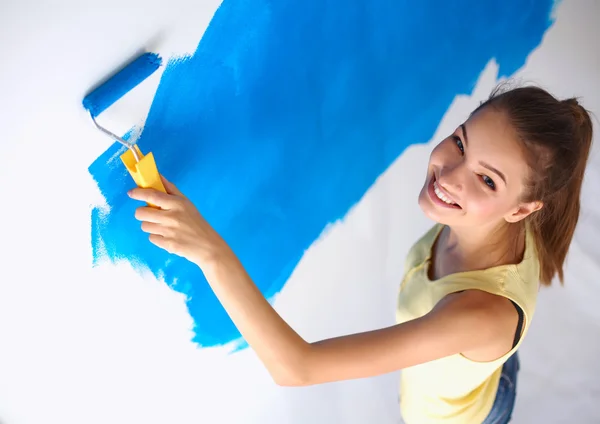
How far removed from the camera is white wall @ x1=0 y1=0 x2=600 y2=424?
0.67 metres

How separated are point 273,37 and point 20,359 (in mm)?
562

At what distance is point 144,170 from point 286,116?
34cm

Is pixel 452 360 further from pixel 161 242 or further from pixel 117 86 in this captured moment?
pixel 117 86

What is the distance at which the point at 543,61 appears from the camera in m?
1.48

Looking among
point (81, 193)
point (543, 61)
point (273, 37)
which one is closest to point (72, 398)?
point (81, 193)

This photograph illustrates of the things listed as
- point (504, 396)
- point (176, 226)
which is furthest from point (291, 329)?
point (504, 396)

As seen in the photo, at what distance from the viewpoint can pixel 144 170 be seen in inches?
27.5

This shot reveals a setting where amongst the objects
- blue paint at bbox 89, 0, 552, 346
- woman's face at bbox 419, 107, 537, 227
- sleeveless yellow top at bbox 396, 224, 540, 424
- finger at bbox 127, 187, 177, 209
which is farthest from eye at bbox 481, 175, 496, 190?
finger at bbox 127, 187, 177, 209

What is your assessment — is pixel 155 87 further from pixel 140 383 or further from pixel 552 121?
pixel 552 121

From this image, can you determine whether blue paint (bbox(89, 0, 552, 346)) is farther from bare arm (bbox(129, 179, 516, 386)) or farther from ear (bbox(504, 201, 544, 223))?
ear (bbox(504, 201, 544, 223))

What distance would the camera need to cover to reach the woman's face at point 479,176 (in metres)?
0.85

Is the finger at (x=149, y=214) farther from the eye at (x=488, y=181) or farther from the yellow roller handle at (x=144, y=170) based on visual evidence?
the eye at (x=488, y=181)

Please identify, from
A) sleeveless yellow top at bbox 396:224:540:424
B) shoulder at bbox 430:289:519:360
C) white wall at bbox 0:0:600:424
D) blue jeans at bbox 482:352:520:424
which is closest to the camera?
white wall at bbox 0:0:600:424

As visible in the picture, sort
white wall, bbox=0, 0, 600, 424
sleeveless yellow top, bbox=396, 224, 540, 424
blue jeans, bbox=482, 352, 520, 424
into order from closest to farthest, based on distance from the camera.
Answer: white wall, bbox=0, 0, 600, 424 < sleeveless yellow top, bbox=396, 224, 540, 424 < blue jeans, bbox=482, 352, 520, 424
